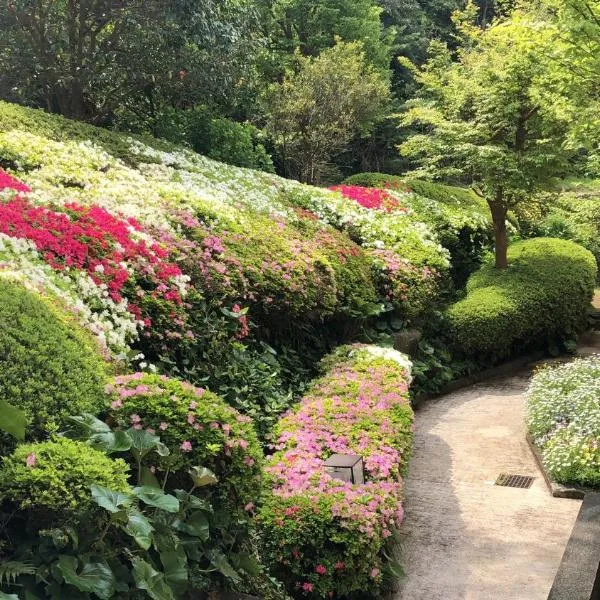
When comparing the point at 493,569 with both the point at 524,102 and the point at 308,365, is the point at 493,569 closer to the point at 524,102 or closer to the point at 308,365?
the point at 308,365

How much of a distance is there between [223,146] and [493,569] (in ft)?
35.9

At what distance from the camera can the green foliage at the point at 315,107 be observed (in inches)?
611

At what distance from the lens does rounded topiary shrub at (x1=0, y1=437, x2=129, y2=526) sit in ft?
8.79

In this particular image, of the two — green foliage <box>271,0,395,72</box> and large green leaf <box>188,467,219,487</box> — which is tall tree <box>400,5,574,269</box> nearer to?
large green leaf <box>188,467,219,487</box>

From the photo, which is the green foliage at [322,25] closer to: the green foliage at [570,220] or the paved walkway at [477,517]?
the green foliage at [570,220]

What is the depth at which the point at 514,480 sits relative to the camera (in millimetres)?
6457

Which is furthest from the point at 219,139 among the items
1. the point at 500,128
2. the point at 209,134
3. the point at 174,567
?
the point at 174,567

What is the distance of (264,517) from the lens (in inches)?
165

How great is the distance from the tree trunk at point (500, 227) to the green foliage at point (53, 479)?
9443 mm

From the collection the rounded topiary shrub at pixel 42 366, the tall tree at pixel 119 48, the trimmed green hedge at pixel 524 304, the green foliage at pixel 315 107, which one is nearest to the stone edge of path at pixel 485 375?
the trimmed green hedge at pixel 524 304

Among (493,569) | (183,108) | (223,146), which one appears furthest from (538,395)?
(183,108)

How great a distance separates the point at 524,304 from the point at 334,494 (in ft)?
21.9

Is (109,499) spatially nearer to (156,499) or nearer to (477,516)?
(156,499)

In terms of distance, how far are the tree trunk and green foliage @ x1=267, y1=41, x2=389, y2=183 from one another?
5.27 meters
